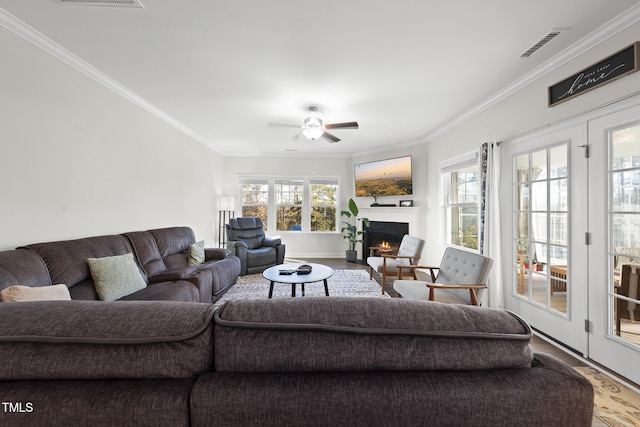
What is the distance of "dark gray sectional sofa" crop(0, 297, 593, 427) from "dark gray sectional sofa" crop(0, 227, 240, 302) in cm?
162

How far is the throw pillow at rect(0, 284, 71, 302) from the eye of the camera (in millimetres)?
1533

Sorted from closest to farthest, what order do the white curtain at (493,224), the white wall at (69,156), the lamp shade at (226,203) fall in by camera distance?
the white wall at (69,156) < the white curtain at (493,224) < the lamp shade at (226,203)

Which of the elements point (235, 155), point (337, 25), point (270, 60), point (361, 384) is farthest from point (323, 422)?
point (235, 155)

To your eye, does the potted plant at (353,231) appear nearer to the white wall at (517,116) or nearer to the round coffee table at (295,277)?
the white wall at (517,116)

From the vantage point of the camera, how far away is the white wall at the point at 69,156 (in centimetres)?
205

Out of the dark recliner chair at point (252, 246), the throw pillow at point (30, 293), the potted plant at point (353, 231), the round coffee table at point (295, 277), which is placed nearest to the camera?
the throw pillow at point (30, 293)

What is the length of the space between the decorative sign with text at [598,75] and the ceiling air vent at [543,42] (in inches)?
15.3

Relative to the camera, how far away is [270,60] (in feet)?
8.20

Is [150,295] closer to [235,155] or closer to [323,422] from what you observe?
[323,422]

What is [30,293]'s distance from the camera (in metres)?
1.61

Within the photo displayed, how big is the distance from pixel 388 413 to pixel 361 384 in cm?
9

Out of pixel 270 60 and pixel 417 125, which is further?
pixel 417 125

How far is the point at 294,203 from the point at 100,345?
5920 mm

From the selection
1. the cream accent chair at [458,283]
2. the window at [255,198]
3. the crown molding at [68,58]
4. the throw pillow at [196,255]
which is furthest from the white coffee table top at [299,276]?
the window at [255,198]
